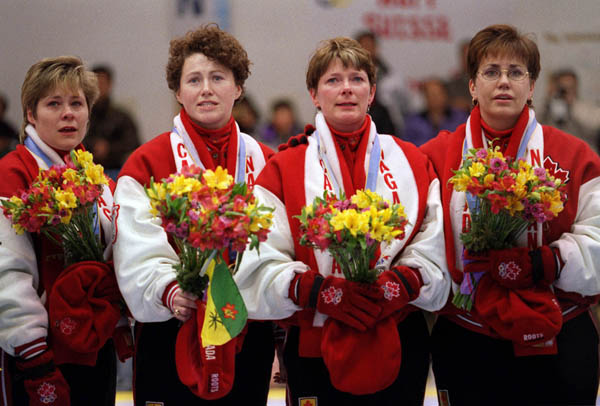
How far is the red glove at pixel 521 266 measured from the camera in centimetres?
246

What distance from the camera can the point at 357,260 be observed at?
2350 millimetres

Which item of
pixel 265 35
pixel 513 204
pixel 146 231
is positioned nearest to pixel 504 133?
pixel 513 204

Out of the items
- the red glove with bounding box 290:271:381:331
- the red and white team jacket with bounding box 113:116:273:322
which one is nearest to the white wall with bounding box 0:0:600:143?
the red and white team jacket with bounding box 113:116:273:322

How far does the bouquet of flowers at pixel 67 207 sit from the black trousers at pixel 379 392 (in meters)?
0.82

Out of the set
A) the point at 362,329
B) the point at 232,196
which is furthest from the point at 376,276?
the point at 232,196

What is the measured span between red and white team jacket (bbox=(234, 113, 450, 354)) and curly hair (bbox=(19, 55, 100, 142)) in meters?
0.85

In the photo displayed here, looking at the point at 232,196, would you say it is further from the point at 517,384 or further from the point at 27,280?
the point at 517,384

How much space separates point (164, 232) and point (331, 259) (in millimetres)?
599

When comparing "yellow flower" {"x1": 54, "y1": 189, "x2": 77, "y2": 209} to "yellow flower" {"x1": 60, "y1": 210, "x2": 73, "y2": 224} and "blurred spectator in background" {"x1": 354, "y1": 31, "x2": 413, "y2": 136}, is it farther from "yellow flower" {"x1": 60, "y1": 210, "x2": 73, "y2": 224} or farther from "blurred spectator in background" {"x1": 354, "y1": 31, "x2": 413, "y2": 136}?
"blurred spectator in background" {"x1": 354, "y1": 31, "x2": 413, "y2": 136}

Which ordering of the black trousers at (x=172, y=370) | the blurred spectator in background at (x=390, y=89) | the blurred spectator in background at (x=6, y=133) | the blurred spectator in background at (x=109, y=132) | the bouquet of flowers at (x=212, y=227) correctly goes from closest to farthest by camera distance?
the bouquet of flowers at (x=212, y=227) < the black trousers at (x=172, y=370) < the blurred spectator in background at (x=6, y=133) < the blurred spectator in background at (x=109, y=132) < the blurred spectator in background at (x=390, y=89)

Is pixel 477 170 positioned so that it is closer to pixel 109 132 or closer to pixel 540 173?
pixel 540 173

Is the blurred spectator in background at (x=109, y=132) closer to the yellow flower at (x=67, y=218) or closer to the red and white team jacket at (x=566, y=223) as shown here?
the yellow flower at (x=67, y=218)

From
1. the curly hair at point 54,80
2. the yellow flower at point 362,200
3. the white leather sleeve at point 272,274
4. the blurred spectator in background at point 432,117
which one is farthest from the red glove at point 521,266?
the blurred spectator in background at point 432,117

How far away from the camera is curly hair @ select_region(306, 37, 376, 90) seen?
8.79ft
